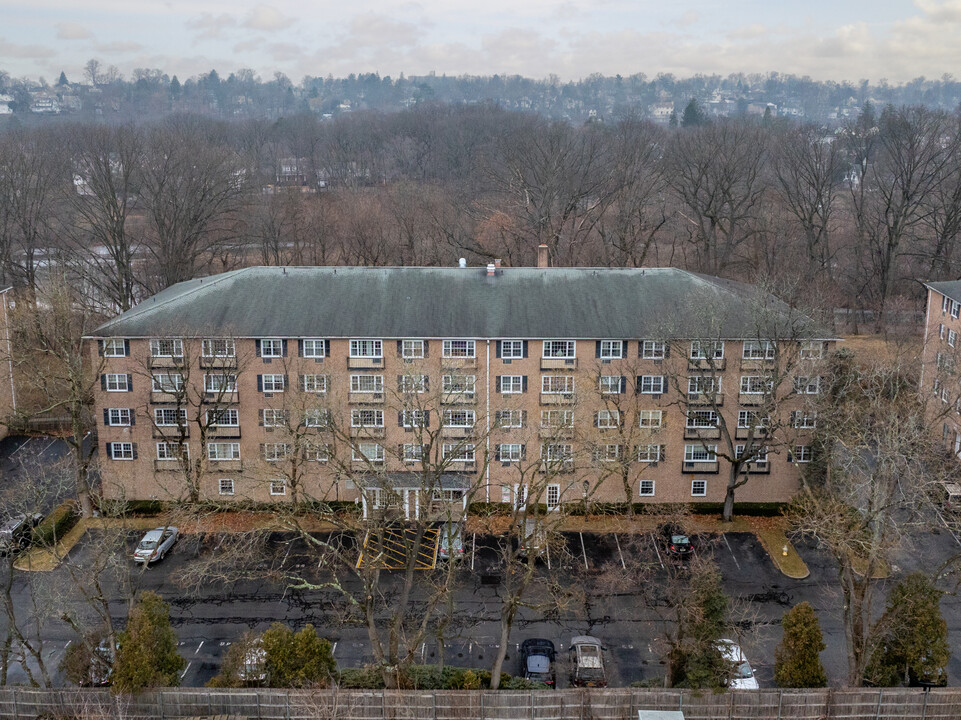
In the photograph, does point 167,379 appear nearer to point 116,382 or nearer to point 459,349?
point 116,382

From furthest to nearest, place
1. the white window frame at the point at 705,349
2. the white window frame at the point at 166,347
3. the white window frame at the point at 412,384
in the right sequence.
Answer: the white window frame at the point at 166,347 < the white window frame at the point at 705,349 < the white window frame at the point at 412,384

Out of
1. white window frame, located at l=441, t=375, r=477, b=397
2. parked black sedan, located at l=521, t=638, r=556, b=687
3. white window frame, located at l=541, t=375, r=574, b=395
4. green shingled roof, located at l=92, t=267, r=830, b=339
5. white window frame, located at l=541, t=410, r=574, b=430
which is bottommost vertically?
parked black sedan, located at l=521, t=638, r=556, b=687

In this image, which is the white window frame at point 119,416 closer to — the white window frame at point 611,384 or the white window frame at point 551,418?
the white window frame at point 551,418

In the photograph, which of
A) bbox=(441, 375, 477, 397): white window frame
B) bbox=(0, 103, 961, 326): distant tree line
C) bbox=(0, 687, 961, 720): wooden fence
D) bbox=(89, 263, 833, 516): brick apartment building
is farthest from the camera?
bbox=(0, 103, 961, 326): distant tree line

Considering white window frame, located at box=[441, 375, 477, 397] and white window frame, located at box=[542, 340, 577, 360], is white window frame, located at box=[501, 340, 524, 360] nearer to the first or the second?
white window frame, located at box=[542, 340, 577, 360]

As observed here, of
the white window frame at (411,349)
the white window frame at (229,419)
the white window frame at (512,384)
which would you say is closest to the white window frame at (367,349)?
the white window frame at (411,349)

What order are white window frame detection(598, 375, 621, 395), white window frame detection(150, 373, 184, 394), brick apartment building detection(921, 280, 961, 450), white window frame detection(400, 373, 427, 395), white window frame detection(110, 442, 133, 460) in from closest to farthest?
white window frame detection(400, 373, 427, 395) → white window frame detection(150, 373, 184, 394) → white window frame detection(598, 375, 621, 395) → white window frame detection(110, 442, 133, 460) → brick apartment building detection(921, 280, 961, 450)

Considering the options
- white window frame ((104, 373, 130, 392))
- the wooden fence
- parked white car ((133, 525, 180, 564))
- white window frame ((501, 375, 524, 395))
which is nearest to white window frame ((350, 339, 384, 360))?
white window frame ((501, 375, 524, 395))

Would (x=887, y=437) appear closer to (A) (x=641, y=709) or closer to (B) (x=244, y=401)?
(A) (x=641, y=709)
